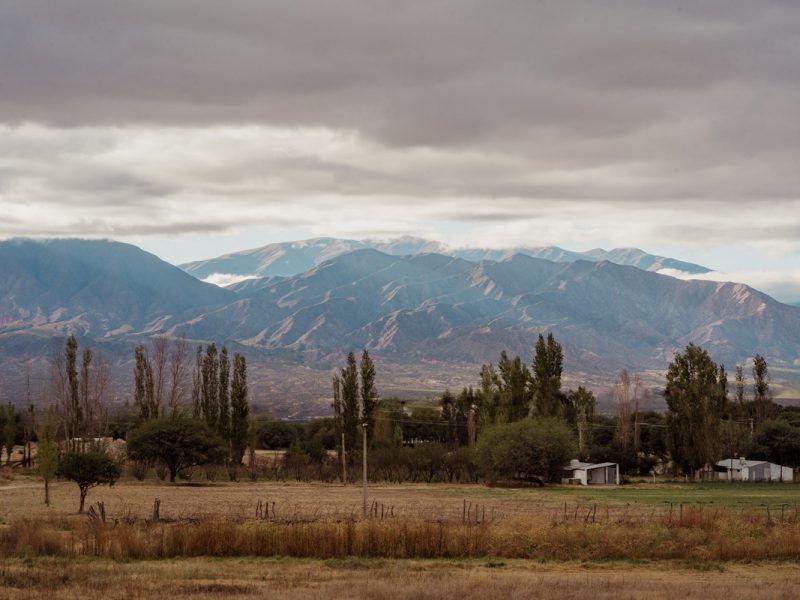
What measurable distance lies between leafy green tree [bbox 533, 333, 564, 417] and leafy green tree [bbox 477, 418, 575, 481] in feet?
30.3

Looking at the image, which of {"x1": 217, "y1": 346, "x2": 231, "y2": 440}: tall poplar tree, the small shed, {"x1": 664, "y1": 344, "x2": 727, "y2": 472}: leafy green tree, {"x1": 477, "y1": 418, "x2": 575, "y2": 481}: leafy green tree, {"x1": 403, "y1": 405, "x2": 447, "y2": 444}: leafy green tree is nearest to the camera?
{"x1": 477, "y1": 418, "x2": 575, "y2": 481}: leafy green tree

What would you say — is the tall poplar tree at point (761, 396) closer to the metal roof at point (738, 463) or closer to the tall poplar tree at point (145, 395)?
the metal roof at point (738, 463)

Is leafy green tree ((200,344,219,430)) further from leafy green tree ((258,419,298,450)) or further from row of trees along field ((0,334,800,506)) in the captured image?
leafy green tree ((258,419,298,450))

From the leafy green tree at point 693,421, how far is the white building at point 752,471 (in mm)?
4065

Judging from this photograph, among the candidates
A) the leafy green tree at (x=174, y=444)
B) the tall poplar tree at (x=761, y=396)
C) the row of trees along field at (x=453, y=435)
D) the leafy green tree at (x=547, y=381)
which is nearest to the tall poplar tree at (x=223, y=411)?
the row of trees along field at (x=453, y=435)

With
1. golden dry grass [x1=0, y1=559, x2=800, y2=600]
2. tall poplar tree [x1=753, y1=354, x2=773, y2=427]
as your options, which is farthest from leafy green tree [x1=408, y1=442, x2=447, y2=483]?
golden dry grass [x1=0, y1=559, x2=800, y2=600]

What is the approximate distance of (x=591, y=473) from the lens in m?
114

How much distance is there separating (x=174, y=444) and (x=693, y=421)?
49.3m

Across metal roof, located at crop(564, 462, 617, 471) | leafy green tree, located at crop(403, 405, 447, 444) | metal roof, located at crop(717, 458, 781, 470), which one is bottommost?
metal roof, located at crop(717, 458, 781, 470)

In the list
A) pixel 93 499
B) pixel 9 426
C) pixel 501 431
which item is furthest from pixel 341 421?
pixel 93 499

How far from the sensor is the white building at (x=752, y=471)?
118938mm

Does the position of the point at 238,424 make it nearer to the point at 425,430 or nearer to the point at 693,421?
the point at 425,430

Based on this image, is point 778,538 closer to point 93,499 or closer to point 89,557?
point 89,557

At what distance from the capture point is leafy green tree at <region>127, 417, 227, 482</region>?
101 meters
